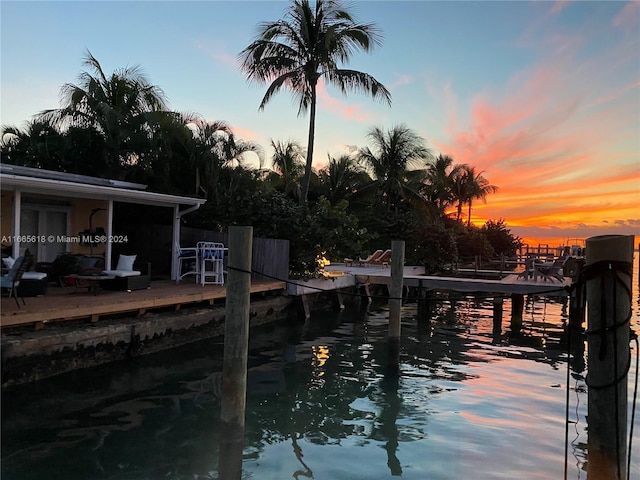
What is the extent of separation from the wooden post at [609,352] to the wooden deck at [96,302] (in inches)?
307

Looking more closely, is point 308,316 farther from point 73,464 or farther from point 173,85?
point 173,85

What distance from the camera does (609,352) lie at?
3215 millimetres

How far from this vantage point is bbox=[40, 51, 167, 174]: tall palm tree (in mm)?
18422

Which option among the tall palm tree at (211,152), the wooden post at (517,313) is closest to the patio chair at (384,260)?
the tall palm tree at (211,152)

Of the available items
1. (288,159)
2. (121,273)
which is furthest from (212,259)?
(288,159)

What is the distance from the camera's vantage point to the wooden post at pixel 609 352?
3.19 m

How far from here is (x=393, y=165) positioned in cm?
3117

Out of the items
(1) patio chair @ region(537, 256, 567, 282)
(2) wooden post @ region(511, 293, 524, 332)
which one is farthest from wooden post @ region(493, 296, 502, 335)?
(1) patio chair @ region(537, 256, 567, 282)

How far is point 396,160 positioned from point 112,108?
59.0ft

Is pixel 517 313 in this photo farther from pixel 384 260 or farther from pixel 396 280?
pixel 384 260

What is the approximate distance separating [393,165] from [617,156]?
16704 mm

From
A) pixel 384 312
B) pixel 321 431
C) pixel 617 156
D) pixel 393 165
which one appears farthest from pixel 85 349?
pixel 393 165

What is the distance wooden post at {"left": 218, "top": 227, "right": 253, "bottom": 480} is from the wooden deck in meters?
4.71

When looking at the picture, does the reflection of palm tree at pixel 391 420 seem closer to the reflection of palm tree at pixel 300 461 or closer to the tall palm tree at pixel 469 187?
the reflection of palm tree at pixel 300 461
